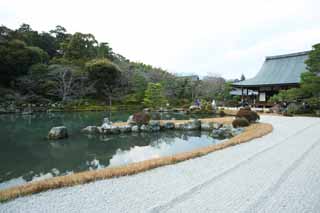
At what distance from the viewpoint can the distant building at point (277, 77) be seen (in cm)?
1867

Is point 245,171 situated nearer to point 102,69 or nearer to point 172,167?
point 172,167

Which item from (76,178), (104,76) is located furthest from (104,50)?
(76,178)

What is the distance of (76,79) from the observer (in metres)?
24.6

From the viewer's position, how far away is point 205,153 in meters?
5.01

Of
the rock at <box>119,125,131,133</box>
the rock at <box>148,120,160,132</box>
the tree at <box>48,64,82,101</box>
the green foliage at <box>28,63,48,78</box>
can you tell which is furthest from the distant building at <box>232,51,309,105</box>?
the green foliage at <box>28,63,48,78</box>

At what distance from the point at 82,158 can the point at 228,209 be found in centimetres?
488

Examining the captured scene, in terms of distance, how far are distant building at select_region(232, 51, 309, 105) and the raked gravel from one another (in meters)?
16.1

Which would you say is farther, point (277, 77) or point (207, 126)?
point (277, 77)

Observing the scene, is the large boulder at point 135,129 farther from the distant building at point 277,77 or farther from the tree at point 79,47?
the tree at point 79,47

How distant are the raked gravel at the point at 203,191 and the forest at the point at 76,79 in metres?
19.0

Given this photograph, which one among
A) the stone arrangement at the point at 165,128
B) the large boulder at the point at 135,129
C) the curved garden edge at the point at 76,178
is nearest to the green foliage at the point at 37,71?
the stone arrangement at the point at 165,128

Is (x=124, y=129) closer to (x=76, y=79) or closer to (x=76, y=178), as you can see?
(x=76, y=178)

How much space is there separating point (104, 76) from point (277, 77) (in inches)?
724

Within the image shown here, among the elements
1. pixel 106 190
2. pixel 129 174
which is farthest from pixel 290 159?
→ pixel 106 190
